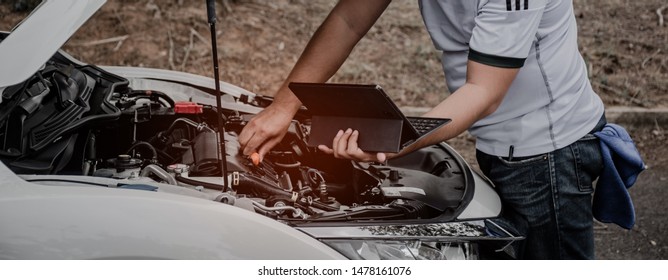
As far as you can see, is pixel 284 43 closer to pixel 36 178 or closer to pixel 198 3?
pixel 198 3

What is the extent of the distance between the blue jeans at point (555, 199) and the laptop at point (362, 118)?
22.5 inches

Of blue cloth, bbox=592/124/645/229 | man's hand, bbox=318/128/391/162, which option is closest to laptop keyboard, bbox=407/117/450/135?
man's hand, bbox=318/128/391/162

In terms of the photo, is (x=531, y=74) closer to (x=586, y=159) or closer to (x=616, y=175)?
→ (x=586, y=159)

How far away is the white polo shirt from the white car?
258mm

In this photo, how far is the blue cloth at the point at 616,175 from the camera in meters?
2.54

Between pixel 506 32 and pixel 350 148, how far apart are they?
60 cm

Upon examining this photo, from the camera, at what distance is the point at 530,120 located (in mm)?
2490

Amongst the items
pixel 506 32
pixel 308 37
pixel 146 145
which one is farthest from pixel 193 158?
pixel 308 37

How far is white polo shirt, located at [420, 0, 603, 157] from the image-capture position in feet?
7.36

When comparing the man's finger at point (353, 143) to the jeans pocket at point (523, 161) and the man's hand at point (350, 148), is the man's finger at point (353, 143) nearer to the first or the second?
the man's hand at point (350, 148)

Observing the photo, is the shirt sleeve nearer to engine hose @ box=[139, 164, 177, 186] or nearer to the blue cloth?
the blue cloth

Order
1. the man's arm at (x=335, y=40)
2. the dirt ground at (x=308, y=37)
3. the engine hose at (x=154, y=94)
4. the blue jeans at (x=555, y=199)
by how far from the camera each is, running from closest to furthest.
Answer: the blue jeans at (x=555, y=199) → the man's arm at (x=335, y=40) → the engine hose at (x=154, y=94) → the dirt ground at (x=308, y=37)

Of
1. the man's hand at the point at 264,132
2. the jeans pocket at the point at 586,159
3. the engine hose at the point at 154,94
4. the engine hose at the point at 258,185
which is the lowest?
the jeans pocket at the point at 586,159

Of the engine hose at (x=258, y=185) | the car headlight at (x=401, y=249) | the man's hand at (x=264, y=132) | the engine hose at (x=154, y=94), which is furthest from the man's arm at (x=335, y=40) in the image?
the car headlight at (x=401, y=249)
